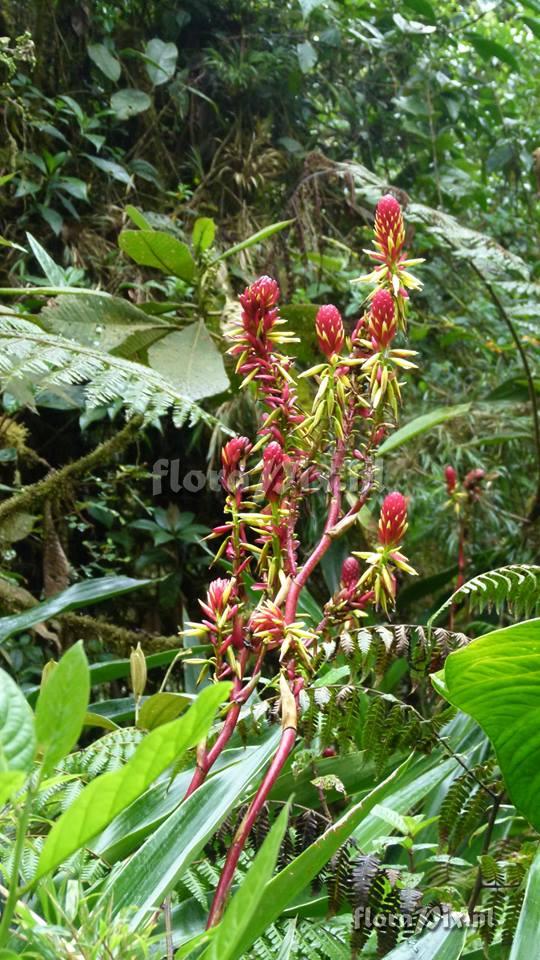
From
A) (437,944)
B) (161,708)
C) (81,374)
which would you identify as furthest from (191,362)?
(437,944)

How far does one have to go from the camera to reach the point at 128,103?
2154 millimetres

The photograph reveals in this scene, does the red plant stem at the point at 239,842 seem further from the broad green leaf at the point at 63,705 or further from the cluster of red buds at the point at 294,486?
the broad green leaf at the point at 63,705

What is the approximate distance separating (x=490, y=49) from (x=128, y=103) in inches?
38.9

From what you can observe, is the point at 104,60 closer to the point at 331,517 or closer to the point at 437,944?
the point at 331,517

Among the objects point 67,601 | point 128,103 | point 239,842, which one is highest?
point 128,103

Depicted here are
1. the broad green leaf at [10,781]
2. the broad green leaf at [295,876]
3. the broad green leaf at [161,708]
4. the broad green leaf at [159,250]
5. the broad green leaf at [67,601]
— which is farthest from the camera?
the broad green leaf at [159,250]

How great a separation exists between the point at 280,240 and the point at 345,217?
11.4 inches

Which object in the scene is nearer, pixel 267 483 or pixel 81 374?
pixel 267 483

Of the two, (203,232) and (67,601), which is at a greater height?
(203,232)

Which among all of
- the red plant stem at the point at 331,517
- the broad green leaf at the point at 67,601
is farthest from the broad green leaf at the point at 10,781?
the broad green leaf at the point at 67,601

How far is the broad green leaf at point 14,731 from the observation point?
27 cm

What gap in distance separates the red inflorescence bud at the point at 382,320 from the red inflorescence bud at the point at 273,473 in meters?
0.10

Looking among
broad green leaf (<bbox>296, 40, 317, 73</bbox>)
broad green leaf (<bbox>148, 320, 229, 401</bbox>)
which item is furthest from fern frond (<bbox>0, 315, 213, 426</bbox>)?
broad green leaf (<bbox>296, 40, 317, 73</bbox>)

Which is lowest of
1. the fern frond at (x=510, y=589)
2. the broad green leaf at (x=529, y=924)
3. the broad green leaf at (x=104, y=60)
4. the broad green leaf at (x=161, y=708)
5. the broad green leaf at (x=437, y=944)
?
the broad green leaf at (x=161, y=708)
